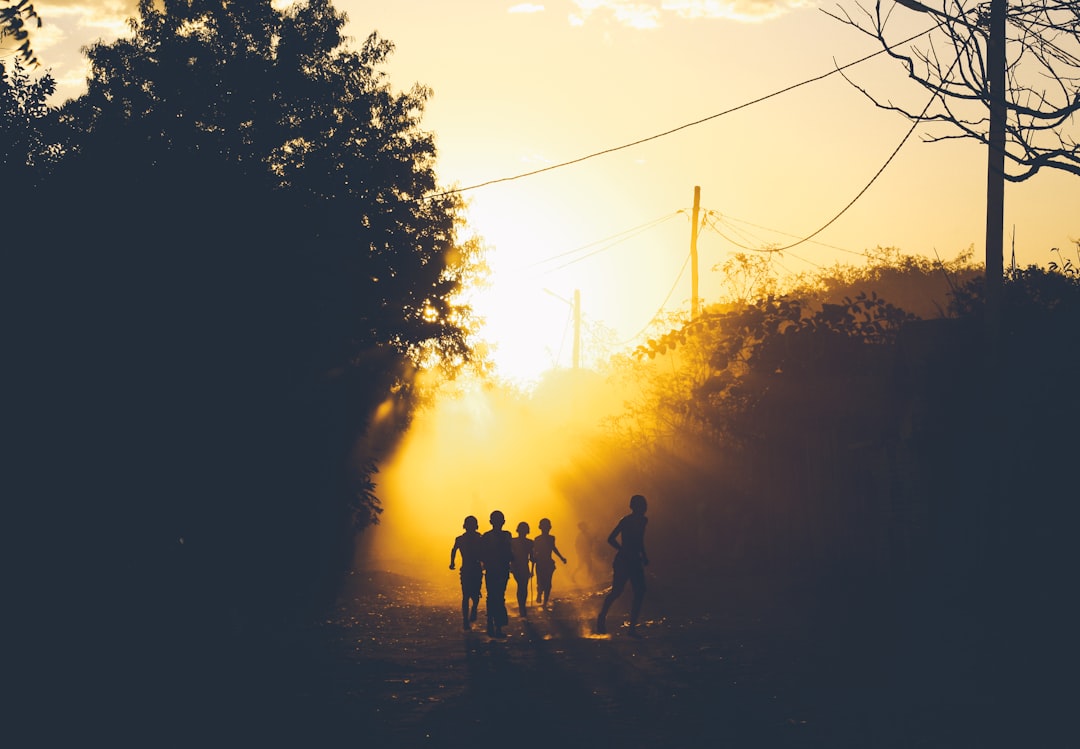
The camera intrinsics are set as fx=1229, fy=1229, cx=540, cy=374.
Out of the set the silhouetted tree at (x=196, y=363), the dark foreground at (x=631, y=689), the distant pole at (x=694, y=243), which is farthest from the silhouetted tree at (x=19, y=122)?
the distant pole at (x=694, y=243)

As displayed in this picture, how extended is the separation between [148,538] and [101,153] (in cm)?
482

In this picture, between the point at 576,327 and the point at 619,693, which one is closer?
the point at 619,693

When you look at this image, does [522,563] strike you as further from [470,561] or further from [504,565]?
[504,565]

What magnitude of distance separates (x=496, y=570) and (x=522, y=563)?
219 centimetres

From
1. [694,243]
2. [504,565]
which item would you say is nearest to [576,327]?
[694,243]

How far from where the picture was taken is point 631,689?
453 inches

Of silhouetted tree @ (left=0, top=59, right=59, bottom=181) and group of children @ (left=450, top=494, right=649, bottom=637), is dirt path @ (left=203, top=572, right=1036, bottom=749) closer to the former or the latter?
group of children @ (left=450, top=494, right=649, bottom=637)

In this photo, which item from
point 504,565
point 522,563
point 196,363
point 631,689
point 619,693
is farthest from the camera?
point 522,563

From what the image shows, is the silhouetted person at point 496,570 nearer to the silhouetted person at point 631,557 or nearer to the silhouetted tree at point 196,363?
the silhouetted person at point 631,557

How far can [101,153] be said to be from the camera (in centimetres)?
1534

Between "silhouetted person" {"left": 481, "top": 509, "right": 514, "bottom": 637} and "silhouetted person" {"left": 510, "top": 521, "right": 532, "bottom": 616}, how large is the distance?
0.66m

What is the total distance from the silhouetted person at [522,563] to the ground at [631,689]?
635 mm

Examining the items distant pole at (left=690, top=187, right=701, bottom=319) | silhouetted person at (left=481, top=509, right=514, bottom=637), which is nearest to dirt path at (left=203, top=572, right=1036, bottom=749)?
silhouetted person at (left=481, top=509, right=514, bottom=637)

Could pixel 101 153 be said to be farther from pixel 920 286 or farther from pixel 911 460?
pixel 920 286
